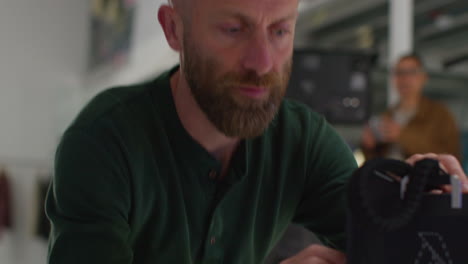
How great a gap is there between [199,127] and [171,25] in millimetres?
167

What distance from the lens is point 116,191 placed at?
740mm

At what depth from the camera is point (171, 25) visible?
0.87 metres

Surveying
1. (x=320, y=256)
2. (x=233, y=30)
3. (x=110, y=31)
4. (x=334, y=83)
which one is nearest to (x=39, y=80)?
(x=110, y=31)

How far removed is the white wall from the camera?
3.75 meters

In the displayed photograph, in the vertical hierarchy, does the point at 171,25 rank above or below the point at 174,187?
above

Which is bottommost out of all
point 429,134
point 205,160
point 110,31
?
point 429,134

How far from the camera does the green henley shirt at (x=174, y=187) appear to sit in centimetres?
72

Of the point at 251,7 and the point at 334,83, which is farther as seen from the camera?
the point at 334,83

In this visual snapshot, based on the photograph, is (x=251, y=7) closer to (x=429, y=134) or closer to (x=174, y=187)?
(x=174, y=187)

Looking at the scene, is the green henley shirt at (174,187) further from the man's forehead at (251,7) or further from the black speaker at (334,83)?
the black speaker at (334,83)

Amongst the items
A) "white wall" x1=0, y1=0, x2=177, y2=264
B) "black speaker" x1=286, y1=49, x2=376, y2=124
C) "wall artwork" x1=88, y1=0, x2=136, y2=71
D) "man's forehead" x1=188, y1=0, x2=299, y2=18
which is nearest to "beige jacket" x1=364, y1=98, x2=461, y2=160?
"black speaker" x1=286, y1=49, x2=376, y2=124

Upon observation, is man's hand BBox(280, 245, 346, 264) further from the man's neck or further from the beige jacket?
the beige jacket

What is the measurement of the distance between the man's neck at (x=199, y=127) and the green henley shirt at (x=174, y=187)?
0.02 m

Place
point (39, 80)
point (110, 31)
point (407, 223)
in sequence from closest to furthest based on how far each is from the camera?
point (407, 223)
point (110, 31)
point (39, 80)
